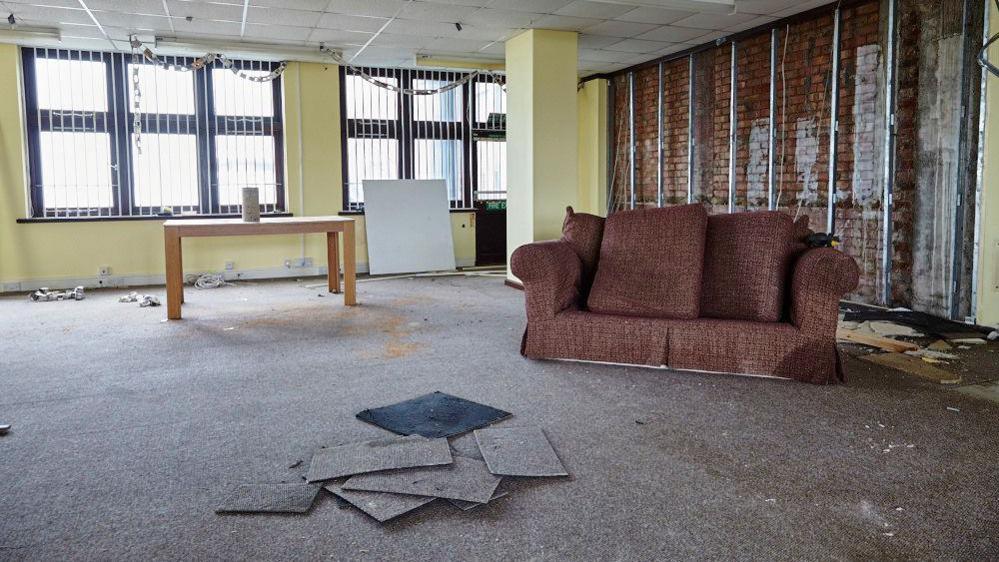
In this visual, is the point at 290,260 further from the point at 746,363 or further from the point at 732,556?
the point at 732,556

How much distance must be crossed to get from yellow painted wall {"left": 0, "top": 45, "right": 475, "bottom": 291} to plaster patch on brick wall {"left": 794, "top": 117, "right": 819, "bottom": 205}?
4003mm

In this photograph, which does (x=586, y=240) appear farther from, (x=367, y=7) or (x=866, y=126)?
(x=367, y=7)

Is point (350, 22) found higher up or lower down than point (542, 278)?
higher up

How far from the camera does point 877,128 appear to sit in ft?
18.5

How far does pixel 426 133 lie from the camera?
29.1 feet

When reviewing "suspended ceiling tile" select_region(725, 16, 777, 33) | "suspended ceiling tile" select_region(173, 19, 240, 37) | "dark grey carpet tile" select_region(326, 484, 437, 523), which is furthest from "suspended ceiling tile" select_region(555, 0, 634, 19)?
"dark grey carpet tile" select_region(326, 484, 437, 523)

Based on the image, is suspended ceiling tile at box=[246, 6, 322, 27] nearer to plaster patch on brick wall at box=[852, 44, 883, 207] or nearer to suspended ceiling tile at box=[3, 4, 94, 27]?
suspended ceiling tile at box=[3, 4, 94, 27]

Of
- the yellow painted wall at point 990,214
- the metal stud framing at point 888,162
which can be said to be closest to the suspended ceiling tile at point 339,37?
the metal stud framing at point 888,162

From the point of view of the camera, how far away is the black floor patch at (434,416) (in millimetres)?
2949

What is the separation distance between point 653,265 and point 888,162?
2.70 metres

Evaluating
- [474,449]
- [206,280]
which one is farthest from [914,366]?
[206,280]

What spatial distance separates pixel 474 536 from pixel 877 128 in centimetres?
502

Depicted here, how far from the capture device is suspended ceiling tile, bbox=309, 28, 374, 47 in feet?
22.7

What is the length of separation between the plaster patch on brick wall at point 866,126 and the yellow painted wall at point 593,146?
3.64 m
